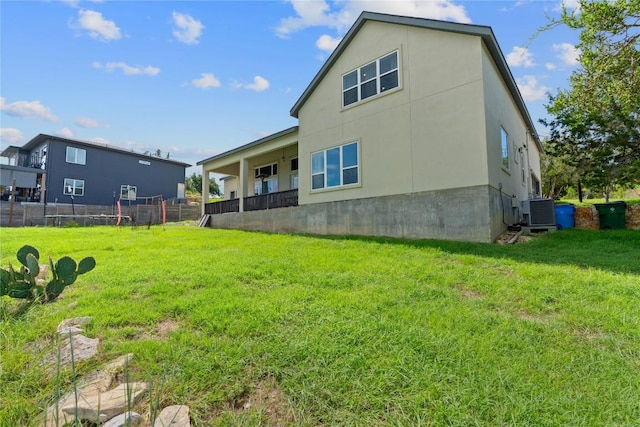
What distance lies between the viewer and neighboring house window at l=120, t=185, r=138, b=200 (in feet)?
92.7

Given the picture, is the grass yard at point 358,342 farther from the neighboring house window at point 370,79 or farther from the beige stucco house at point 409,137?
the neighboring house window at point 370,79

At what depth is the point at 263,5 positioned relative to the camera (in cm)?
946

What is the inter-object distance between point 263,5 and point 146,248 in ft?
25.9

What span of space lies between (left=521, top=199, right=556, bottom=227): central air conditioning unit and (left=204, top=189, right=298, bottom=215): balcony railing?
349 inches

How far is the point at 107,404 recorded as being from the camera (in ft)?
6.95

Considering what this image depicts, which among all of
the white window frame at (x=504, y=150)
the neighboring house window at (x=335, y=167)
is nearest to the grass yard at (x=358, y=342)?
the white window frame at (x=504, y=150)

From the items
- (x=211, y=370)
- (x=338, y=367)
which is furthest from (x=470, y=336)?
(x=211, y=370)

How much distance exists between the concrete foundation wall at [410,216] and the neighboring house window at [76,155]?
2237 cm

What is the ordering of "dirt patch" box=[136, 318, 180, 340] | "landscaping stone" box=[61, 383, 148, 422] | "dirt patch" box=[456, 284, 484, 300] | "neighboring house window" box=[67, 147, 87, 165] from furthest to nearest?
"neighboring house window" box=[67, 147, 87, 165]
"dirt patch" box=[456, 284, 484, 300]
"dirt patch" box=[136, 318, 180, 340]
"landscaping stone" box=[61, 383, 148, 422]

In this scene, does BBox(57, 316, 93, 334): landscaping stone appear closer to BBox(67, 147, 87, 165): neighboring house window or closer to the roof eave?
the roof eave

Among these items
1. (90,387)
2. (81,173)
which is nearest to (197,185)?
(81,173)

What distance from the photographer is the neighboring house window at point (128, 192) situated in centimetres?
2825

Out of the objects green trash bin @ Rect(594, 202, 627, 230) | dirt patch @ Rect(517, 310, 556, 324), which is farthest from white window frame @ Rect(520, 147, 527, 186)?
dirt patch @ Rect(517, 310, 556, 324)

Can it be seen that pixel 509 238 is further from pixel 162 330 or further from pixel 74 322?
pixel 74 322
